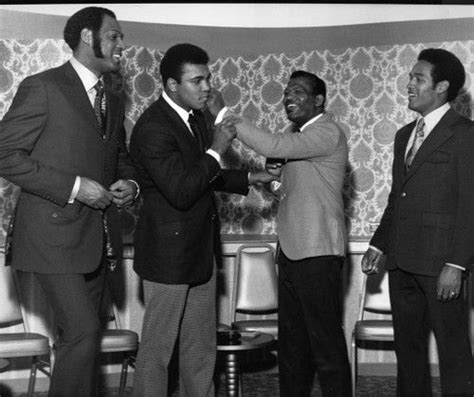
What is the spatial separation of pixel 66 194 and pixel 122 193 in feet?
0.89

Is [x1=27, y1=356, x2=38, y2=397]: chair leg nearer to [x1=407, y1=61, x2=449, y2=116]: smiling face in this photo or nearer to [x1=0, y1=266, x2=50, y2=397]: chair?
[x1=0, y1=266, x2=50, y2=397]: chair

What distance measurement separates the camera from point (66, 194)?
3.20 metres

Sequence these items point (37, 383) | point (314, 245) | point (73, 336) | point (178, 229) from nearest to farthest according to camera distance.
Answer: point (73, 336), point (178, 229), point (314, 245), point (37, 383)

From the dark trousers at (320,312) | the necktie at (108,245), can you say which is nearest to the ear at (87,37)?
the necktie at (108,245)

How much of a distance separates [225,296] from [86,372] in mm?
2309

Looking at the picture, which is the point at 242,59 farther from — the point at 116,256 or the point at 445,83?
the point at 116,256

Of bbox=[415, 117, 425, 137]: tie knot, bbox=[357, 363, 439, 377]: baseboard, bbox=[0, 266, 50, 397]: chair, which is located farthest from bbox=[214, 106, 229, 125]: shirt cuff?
bbox=[357, 363, 439, 377]: baseboard

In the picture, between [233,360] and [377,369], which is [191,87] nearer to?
[233,360]

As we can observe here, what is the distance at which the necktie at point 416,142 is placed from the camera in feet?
12.5

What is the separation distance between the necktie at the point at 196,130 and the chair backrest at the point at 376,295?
5.88ft

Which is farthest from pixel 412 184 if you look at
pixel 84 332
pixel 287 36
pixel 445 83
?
pixel 287 36

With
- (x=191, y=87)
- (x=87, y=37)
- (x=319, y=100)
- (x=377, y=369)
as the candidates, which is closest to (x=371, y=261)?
(x=319, y=100)

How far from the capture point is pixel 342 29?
5824 mm

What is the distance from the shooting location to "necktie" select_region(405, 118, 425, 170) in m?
3.82
